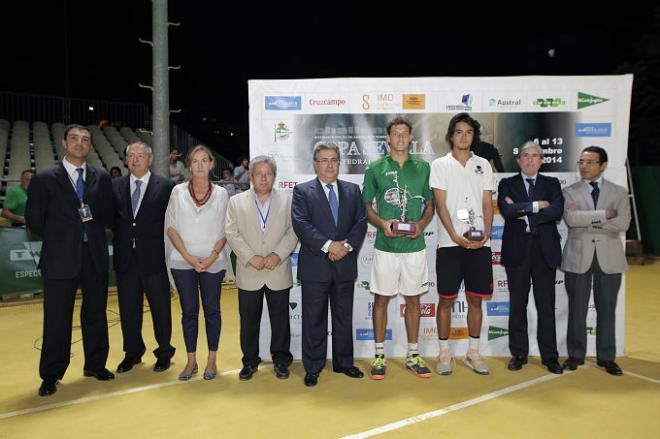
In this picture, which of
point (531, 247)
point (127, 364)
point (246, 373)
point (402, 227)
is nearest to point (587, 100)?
point (531, 247)

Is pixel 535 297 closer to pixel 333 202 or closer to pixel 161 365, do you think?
pixel 333 202

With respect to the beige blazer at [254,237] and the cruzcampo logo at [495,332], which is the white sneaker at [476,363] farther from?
the beige blazer at [254,237]

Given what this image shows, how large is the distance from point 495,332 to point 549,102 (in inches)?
79.4

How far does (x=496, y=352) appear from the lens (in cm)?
446

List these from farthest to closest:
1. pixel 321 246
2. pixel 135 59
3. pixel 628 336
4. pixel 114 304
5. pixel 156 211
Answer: pixel 135 59, pixel 114 304, pixel 628 336, pixel 156 211, pixel 321 246

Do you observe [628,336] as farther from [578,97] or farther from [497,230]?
[578,97]

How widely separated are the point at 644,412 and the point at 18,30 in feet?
51.3

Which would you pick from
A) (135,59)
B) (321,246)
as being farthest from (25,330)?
(135,59)

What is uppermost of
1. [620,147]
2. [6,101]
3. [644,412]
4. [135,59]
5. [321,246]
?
[135,59]

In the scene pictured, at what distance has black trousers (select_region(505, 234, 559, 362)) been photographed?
156 inches

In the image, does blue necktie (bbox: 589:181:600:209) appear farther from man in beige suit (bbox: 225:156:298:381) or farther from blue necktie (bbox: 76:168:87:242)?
blue necktie (bbox: 76:168:87:242)

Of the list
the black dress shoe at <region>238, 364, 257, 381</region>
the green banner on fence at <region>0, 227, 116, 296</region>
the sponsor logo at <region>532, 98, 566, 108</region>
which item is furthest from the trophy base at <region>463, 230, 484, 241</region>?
the green banner on fence at <region>0, 227, 116, 296</region>

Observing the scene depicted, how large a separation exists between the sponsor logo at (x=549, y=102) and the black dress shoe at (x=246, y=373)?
3.17 meters

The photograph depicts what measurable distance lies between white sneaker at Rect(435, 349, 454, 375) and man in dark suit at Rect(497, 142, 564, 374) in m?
0.49
